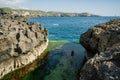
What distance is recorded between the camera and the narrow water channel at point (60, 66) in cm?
2680

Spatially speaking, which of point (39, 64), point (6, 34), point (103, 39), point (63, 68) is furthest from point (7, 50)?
point (103, 39)

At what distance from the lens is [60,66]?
2998 cm

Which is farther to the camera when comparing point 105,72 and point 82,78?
point 82,78

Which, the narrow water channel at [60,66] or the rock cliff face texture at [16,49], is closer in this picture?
the narrow water channel at [60,66]

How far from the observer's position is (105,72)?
901 cm

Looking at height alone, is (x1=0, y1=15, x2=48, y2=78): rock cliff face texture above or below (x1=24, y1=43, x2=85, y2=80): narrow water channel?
above

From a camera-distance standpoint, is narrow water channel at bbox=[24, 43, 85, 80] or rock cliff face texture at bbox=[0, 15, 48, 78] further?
rock cliff face texture at bbox=[0, 15, 48, 78]

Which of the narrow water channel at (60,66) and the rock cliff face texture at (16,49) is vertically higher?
the rock cliff face texture at (16,49)

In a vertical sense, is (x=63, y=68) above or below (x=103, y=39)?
below

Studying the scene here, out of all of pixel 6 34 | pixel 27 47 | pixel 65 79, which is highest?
pixel 6 34

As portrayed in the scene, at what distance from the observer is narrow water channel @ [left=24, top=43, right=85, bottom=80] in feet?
87.9

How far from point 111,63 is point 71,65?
21353 millimetres

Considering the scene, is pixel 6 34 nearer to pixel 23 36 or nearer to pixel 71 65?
pixel 23 36

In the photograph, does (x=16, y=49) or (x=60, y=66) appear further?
(x=60, y=66)
